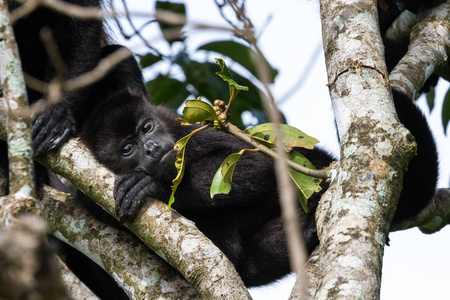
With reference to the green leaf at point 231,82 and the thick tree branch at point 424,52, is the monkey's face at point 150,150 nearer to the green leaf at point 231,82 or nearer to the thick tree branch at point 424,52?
the green leaf at point 231,82

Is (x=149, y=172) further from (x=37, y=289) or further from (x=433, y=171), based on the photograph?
(x=37, y=289)

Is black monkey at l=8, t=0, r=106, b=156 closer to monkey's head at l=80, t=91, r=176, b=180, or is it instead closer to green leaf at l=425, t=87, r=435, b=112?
monkey's head at l=80, t=91, r=176, b=180

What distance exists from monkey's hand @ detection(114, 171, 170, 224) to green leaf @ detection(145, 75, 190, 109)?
6.82 feet

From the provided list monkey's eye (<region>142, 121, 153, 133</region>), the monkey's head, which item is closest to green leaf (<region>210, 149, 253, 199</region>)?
the monkey's head

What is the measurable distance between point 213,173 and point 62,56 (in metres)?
A: 1.35

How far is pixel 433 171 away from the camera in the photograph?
3.14 meters

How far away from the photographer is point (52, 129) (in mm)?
3176

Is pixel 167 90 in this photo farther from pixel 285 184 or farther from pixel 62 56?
pixel 285 184

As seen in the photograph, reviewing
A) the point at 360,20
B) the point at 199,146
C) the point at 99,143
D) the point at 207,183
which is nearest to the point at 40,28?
the point at 99,143

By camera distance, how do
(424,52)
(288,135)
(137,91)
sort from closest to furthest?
(288,135) → (424,52) → (137,91)

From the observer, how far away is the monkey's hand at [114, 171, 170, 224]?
269 cm

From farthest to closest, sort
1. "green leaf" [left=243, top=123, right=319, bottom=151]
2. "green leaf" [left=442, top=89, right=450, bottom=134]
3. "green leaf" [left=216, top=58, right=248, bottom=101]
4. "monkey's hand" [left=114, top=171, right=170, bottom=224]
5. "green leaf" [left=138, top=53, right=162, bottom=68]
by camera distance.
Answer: "green leaf" [left=138, top=53, right=162, bottom=68] < "green leaf" [left=442, top=89, right=450, bottom=134] < "monkey's hand" [left=114, top=171, right=170, bottom=224] < "green leaf" [left=243, top=123, right=319, bottom=151] < "green leaf" [left=216, top=58, right=248, bottom=101]

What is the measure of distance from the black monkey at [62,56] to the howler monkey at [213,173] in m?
0.33

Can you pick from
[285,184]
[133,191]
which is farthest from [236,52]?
[285,184]
